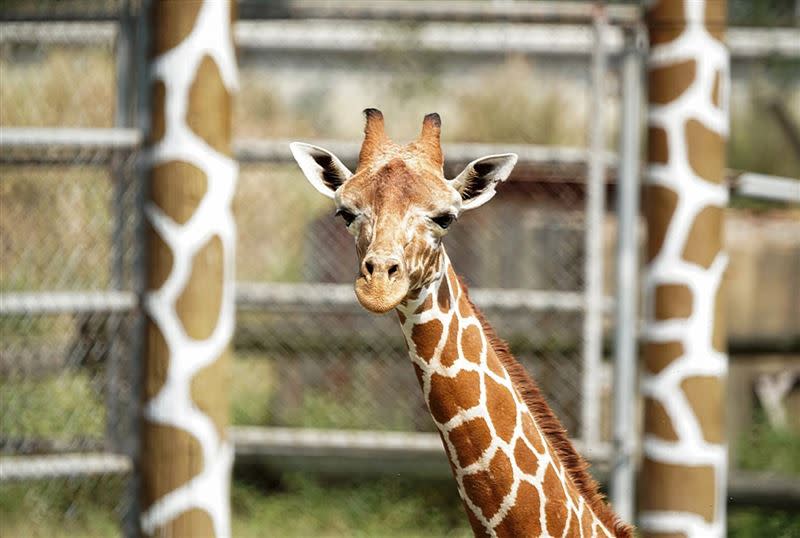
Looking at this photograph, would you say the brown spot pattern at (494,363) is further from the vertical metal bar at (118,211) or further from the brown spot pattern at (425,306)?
the vertical metal bar at (118,211)

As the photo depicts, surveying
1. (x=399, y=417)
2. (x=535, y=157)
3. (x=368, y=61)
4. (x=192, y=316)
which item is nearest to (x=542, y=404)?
(x=192, y=316)

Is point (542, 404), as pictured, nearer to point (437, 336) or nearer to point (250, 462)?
point (437, 336)

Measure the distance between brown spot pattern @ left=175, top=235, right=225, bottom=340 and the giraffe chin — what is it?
179cm

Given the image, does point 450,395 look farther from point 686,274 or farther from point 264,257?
point 264,257

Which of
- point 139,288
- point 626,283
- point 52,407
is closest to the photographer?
point 139,288

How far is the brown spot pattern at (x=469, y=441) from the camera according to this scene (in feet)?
9.32

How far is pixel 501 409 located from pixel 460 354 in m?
0.17

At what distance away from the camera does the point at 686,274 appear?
4398 mm

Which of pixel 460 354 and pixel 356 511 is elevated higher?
pixel 460 354

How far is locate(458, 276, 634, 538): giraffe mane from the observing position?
303 centimetres

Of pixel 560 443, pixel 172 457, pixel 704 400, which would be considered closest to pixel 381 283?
pixel 560 443

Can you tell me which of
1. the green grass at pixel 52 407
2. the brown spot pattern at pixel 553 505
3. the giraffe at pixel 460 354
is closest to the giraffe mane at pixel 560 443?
the giraffe at pixel 460 354

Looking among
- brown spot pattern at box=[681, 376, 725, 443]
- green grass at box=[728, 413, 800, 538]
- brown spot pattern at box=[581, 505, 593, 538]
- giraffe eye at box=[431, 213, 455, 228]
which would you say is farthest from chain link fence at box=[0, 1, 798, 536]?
giraffe eye at box=[431, 213, 455, 228]

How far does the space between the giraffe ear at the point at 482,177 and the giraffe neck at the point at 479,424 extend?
0.49 ft
